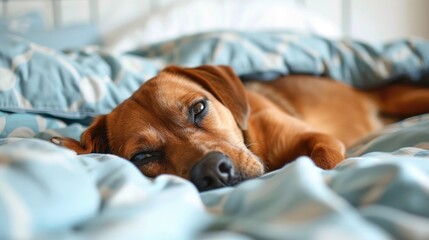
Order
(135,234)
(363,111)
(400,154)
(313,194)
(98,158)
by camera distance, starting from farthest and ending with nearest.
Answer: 1. (363,111)
2. (400,154)
3. (98,158)
4. (313,194)
5. (135,234)

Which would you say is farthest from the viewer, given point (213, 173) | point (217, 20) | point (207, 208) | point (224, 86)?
point (217, 20)

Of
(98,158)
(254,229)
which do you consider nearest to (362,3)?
(98,158)

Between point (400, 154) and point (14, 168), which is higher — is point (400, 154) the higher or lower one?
the lower one

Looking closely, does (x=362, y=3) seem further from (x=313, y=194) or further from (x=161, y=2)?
(x=313, y=194)

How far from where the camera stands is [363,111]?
7.10 ft

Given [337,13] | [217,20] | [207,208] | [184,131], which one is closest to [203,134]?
[184,131]

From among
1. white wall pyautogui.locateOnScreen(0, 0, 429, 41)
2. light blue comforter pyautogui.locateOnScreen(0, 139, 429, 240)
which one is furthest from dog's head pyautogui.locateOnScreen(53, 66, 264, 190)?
white wall pyautogui.locateOnScreen(0, 0, 429, 41)

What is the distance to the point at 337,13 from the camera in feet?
11.3

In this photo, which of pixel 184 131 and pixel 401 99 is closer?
pixel 184 131

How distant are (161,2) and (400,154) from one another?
265 cm

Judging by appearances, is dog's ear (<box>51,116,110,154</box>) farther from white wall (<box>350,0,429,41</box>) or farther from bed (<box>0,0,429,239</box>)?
white wall (<box>350,0,429,41</box>)

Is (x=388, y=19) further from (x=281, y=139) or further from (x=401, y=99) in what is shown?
(x=281, y=139)

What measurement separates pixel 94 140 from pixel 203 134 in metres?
→ 0.37

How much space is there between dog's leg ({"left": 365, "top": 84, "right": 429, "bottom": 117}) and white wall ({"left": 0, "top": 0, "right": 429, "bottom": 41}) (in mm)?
1280
